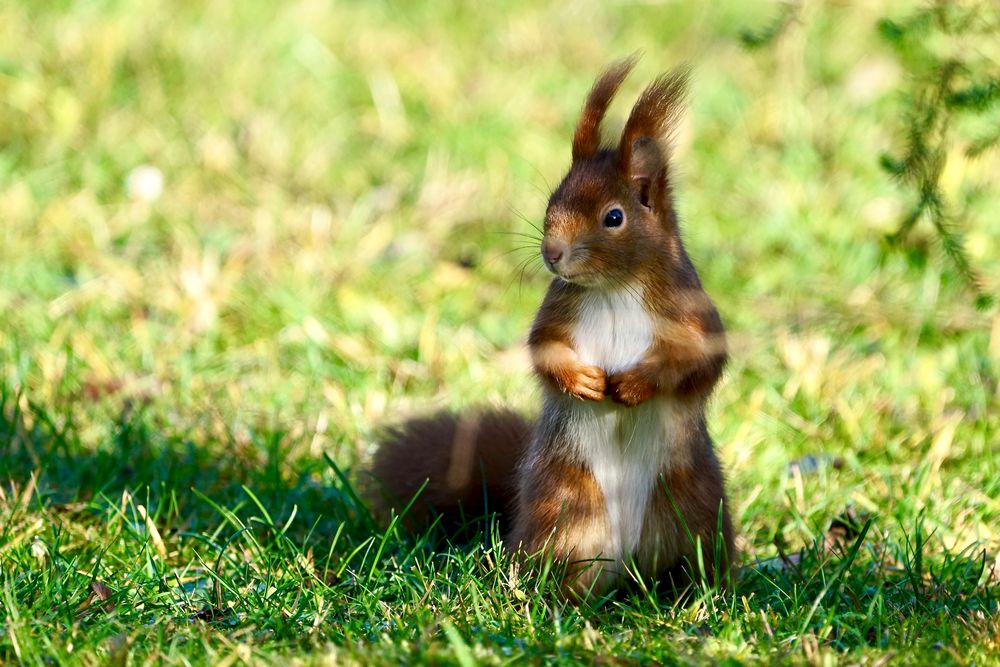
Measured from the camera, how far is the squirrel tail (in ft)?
10.1

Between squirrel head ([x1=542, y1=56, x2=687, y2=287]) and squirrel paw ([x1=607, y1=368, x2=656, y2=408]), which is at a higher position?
squirrel head ([x1=542, y1=56, x2=687, y2=287])

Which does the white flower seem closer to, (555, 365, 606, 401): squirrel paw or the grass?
the grass

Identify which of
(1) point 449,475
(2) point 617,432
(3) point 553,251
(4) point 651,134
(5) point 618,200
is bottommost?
(1) point 449,475

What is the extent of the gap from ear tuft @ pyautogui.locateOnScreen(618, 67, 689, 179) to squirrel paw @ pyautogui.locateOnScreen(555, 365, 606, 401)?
40 centimetres

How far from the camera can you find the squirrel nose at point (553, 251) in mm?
2557

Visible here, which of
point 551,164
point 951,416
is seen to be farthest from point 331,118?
point 951,416

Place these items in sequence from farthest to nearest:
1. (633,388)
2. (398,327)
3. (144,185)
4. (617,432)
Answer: (144,185) < (398,327) < (617,432) < (633,388)

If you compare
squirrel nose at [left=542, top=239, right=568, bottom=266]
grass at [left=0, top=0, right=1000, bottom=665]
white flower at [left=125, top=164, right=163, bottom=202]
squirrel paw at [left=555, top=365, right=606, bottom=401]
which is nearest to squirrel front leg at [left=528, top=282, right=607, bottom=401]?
squirrel paw at [left=555, top=365, right=606, bottom=401]

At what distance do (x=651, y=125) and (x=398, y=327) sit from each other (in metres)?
2.01

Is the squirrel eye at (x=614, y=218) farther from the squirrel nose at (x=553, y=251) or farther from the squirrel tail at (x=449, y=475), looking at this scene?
the squirrel tail at (x=449, y=475)

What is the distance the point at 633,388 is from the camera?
2.56 m

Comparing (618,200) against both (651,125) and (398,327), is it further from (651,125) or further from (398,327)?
(398,327)

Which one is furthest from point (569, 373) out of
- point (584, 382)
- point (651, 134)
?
point (651, 134)

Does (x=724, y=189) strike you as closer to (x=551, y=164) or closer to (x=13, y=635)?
(x=551, y=164)
